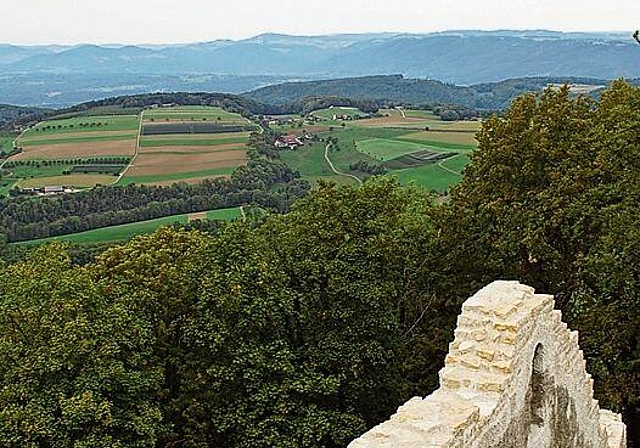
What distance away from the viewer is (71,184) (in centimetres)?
7525

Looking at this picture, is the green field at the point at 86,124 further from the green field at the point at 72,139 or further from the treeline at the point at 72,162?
the treeline at the point at 72,162

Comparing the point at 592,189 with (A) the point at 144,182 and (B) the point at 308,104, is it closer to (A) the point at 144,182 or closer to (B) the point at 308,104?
(A) the point at 144,182

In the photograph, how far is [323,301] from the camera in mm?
16078

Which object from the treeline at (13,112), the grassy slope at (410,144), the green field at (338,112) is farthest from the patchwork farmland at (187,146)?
the treeline at (13,112)

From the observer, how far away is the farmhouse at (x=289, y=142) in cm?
9650

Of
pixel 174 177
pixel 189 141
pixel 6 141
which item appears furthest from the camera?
pixel 6 141

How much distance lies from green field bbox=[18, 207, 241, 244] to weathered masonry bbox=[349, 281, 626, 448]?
139 feet

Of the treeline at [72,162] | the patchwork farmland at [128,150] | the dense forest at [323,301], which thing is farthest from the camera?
the treeline at [72,162]

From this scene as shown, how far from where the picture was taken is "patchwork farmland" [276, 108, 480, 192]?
66938mm

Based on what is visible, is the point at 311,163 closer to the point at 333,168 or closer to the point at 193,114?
the point at 333,168

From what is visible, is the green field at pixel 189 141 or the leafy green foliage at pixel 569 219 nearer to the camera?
the leafy green foliage at pixel 569 219

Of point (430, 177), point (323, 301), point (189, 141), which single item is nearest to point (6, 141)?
point (189, 141)

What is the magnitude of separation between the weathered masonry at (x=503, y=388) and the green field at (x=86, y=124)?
337 feet

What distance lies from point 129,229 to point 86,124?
6060 centimetres
